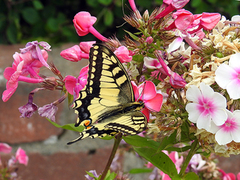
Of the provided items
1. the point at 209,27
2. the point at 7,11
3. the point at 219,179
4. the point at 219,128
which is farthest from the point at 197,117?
the point at 7,11

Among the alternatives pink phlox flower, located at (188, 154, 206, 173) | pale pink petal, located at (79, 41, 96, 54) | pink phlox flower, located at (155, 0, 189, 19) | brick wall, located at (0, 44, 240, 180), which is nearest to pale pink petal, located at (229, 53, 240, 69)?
pink phlox flower, located at (155, 0, 189, 19)

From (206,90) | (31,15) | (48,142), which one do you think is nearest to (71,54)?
(206,90)

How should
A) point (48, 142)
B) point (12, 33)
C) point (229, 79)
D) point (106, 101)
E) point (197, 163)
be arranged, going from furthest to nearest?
point (12, 33)
point (48, 142)
point (197, 163)
point (106, 101)
point (229, 79)

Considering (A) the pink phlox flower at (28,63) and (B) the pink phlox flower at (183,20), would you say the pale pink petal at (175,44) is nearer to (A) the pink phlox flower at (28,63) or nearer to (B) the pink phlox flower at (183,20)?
(B) the pink phlox flower at (183,20)

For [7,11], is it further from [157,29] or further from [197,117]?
[197,117]

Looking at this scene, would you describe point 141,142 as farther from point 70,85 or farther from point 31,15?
point 31,15

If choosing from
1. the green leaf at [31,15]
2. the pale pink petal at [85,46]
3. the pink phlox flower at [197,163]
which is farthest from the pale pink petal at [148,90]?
the green leaf at [31,15]

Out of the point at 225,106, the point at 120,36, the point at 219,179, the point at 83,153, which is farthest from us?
the point at 120,36
